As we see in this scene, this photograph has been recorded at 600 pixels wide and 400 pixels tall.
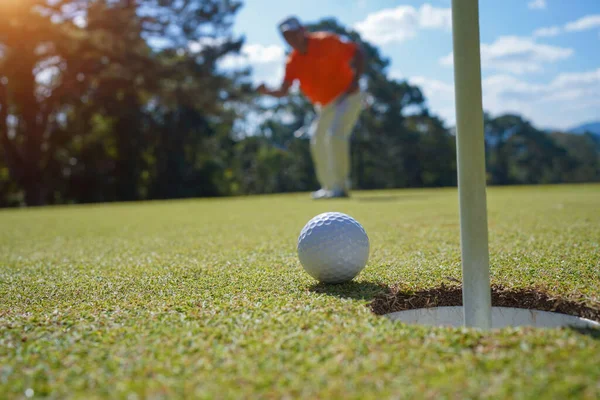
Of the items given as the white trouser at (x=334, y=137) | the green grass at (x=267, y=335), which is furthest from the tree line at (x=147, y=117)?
the green grass at (x=267, y=335)

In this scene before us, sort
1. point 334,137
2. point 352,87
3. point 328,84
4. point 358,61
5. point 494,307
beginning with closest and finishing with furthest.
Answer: point 494,307
point 358,61
point 352,87
point 328,84
point 334,137

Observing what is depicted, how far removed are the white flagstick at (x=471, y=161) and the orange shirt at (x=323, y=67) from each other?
8.68m

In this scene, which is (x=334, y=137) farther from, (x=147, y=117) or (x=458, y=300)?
(x=147, y=117)

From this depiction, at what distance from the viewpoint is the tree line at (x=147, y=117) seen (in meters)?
20.8

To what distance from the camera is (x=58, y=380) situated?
4.51ft

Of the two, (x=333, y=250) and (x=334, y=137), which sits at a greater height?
(x=334, y=137)

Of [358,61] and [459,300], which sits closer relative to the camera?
[459,300]

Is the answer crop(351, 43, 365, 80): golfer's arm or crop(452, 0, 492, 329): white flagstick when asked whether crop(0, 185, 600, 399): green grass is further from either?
crop(351, 43, 365, 80): golfer's arm

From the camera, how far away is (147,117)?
1069 inches

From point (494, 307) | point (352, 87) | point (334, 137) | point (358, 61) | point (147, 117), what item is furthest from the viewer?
point (147, 117)

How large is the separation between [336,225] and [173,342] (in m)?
1.21

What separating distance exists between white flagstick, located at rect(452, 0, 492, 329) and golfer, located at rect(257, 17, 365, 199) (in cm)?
853

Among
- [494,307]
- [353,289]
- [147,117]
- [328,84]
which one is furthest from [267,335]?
[147,117]

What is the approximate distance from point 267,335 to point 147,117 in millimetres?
27120
